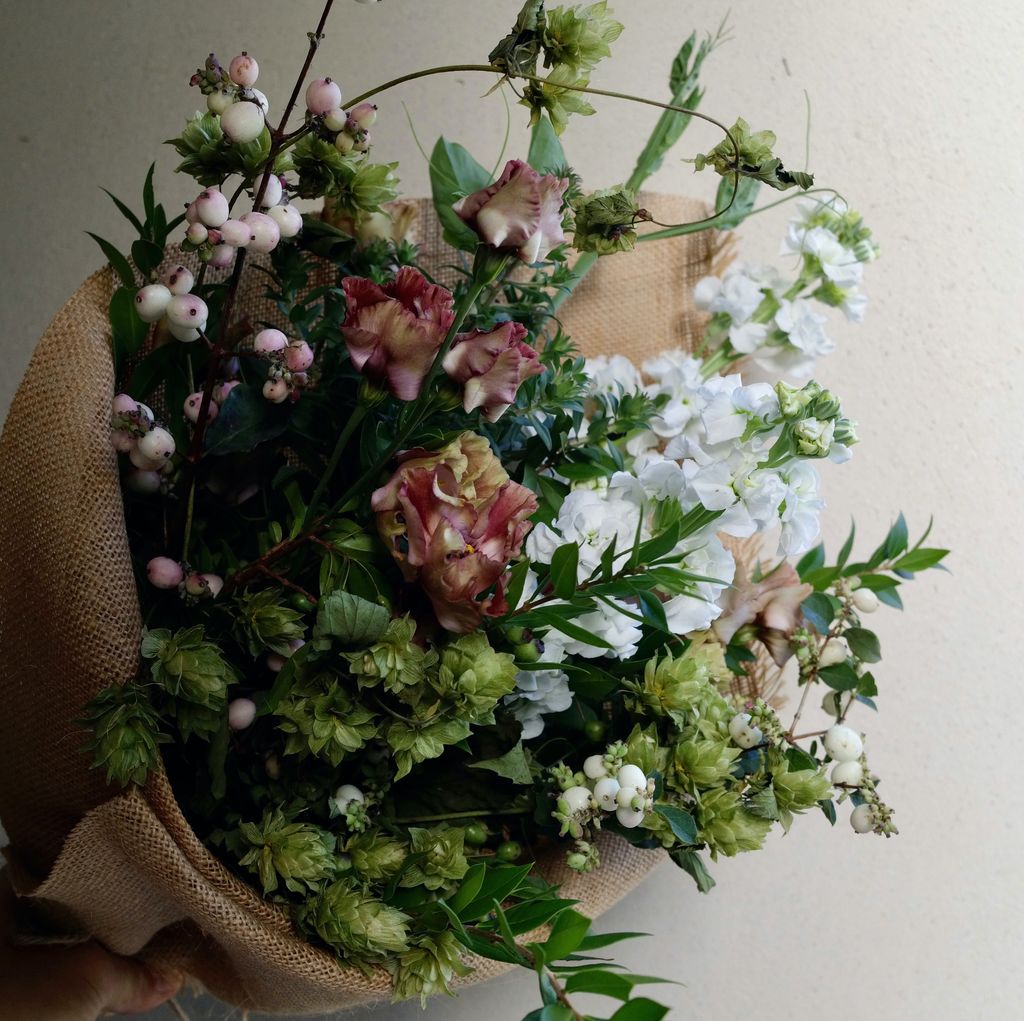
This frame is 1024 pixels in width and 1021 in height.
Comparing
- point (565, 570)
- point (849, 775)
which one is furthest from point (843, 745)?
point (565, 570)

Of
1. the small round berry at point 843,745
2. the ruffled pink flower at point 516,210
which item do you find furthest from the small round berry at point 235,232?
the small round berry at point 843,745

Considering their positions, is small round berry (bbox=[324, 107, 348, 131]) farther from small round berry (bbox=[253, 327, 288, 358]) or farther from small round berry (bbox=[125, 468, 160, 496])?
small round berry (bbox=[125, 468, 160, 496])

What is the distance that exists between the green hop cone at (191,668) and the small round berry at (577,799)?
0.20m

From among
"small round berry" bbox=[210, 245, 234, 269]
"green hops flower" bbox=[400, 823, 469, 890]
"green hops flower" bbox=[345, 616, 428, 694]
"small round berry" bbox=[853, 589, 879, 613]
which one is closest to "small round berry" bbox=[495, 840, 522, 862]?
"green hops flower" bbox=[400, 823, 469, 890]

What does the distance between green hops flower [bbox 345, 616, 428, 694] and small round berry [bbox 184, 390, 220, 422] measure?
0.16 metres

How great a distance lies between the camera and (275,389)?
0.59m

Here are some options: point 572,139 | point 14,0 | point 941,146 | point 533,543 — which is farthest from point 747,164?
point 14,0

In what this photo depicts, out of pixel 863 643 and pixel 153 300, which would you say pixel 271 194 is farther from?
pixel 863 643

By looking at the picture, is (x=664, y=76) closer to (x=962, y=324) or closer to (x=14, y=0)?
(x=962, y=324)

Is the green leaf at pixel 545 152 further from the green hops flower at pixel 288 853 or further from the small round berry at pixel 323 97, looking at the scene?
the green hops flower at pixel 288 853

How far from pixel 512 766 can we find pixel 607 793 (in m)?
0.06

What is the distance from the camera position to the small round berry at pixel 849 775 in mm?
680

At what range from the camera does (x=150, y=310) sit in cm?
59

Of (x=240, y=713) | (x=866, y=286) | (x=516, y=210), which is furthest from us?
(x=866, y=286)
